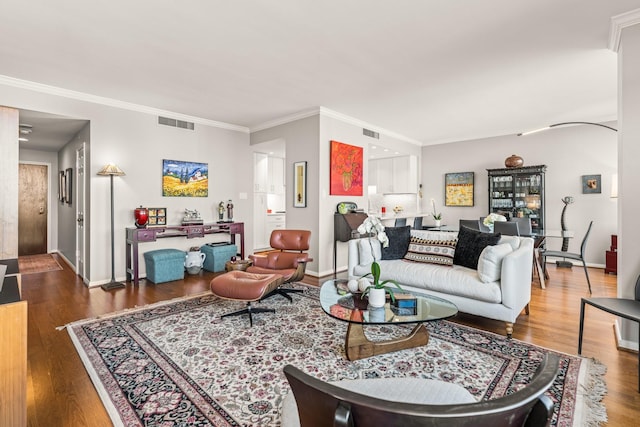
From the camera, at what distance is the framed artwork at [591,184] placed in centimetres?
563

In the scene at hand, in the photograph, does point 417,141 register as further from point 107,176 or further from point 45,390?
point 45,390

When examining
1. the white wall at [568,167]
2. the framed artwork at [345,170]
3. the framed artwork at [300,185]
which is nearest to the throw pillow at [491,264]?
the framed artwork at [345,170]

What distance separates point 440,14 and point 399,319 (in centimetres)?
239

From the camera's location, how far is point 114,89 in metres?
4.10

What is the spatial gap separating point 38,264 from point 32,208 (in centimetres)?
186

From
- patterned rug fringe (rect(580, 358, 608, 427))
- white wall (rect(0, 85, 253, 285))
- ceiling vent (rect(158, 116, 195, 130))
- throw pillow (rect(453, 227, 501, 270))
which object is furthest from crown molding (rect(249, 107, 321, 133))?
patterned rug fringe (rect(580, 358, 608, 427))

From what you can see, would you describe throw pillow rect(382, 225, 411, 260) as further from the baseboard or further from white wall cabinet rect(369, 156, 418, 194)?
white wall cabinet rect(369, 156, 418, 194)

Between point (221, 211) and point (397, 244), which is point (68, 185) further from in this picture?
point (397, 244)

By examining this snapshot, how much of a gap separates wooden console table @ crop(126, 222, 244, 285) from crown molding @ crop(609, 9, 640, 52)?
5.24 meters

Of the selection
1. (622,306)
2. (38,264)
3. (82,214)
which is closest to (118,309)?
(82,214)

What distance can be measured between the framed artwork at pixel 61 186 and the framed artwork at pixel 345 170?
17.7 ft

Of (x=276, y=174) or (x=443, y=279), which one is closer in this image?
(x=443, y=279)

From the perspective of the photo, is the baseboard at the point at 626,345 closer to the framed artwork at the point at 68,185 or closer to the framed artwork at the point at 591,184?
the framed artwork at the point at 591,184

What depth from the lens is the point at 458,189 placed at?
7281 millimetres
